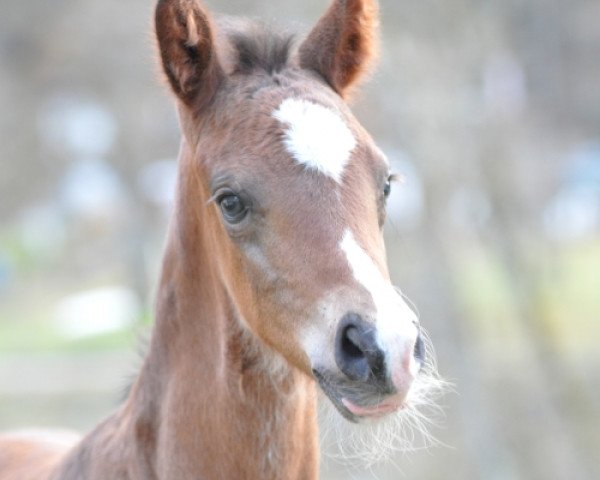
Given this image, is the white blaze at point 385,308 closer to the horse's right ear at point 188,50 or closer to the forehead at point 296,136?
the forehead at point 296,136

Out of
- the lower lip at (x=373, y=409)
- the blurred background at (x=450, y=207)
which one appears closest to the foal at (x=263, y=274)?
the lower lip at (x=373, y=409)

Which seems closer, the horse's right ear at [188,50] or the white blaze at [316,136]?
the white blaze at [316,136]

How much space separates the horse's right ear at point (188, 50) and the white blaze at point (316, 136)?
34cm

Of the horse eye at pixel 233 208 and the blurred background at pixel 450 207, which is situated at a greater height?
the blurred background at pixel 450 207

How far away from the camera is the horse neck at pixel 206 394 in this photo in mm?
3725

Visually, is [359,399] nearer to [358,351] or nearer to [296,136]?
[358,351]

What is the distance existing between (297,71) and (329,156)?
533 millimetres

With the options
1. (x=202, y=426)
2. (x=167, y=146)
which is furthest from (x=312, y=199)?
(x=167, y=146)

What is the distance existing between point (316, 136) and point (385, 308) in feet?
2.13

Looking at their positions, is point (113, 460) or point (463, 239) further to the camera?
point (463, 239)

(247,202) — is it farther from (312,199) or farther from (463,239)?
(463,239)

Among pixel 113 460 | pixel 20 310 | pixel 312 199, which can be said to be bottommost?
pixel 113 460

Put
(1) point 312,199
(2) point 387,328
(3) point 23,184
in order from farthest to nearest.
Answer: (3) point 23,184 < (1) point 312,199 < (2) point 387,328

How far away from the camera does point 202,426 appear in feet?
12.4
